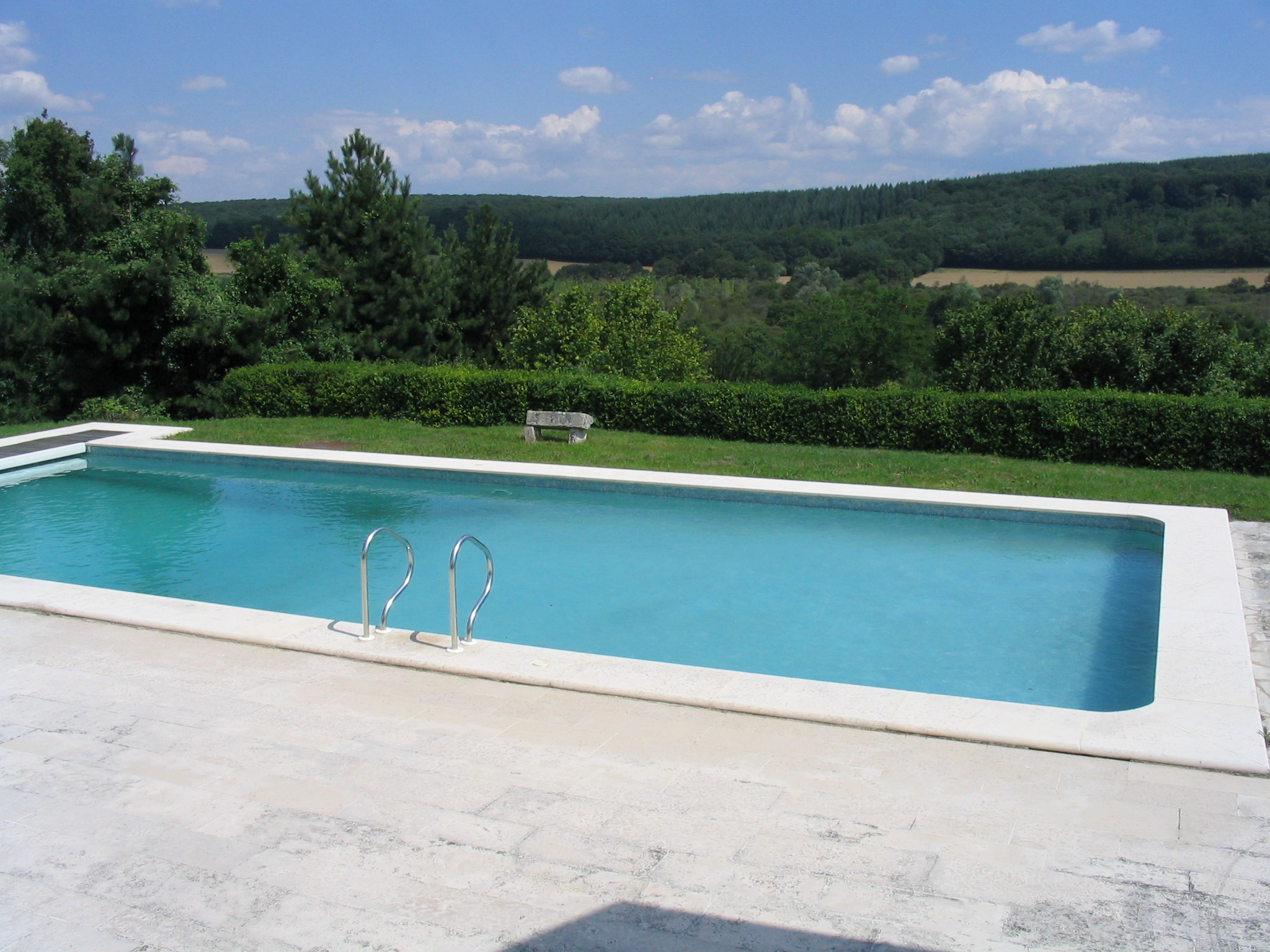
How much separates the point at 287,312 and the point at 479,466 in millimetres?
11469

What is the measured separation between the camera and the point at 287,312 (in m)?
21.2

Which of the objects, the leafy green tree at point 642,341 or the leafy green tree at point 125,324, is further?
the leafy green tree at point 125,324

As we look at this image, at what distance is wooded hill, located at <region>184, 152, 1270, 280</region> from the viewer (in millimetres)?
46875

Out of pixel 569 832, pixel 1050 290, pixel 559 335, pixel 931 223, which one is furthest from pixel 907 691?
pixel 931 223

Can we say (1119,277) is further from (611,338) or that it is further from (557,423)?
(557,423)

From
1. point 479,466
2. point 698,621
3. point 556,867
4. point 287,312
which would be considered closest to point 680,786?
point 556,867

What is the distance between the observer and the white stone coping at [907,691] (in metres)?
4.55

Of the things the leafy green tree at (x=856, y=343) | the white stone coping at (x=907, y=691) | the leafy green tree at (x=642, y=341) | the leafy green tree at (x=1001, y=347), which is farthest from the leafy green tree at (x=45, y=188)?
the white stone coping at (x=907, y=691)

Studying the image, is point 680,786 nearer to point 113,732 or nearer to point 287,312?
point 113,732

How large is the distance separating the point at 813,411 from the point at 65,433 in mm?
10652

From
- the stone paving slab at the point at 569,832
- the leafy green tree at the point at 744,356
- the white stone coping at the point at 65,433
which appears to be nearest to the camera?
the stone paving slab at the point at 569,832

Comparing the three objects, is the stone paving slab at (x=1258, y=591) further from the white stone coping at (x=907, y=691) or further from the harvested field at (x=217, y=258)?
the harvested field at (x=217, y=258)

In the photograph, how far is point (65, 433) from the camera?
46.8 ft

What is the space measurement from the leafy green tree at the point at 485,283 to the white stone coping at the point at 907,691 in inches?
778
